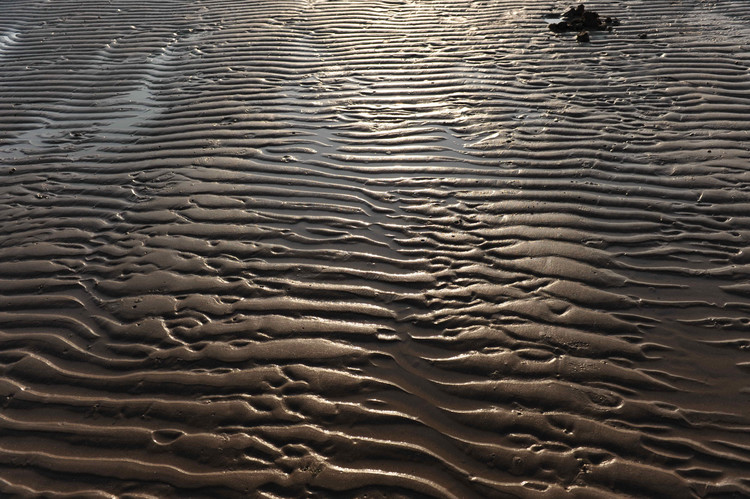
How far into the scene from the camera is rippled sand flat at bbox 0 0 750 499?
2.92 m

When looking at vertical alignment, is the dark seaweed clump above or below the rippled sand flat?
above

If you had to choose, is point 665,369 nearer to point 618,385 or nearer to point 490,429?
point 618,385

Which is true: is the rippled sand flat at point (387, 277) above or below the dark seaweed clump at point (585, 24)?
below

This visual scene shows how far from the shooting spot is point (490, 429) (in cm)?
300

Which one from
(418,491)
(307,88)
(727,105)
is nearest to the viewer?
(418,491)

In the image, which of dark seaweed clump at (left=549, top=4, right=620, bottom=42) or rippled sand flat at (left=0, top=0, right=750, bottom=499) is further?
dark seaweed clump at (left=549, top=4, right=620, bottom=42)

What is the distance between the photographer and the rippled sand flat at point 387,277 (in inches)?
115

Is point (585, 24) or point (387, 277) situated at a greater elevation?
point (585, 24)

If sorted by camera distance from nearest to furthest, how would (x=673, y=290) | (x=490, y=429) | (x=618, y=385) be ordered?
(x=490, y=429), (x=618, y=385), (x=673, y=290)

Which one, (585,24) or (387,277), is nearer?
(387,277)

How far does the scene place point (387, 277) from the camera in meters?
4.08

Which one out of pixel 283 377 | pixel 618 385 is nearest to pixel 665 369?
pixel 618 385

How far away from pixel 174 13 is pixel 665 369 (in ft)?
35.7

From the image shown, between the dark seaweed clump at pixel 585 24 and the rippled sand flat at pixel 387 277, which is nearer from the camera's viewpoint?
the rippled sand flat at pixel 387 277
